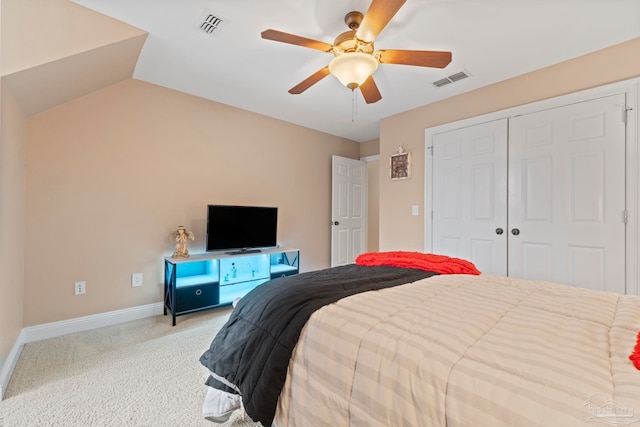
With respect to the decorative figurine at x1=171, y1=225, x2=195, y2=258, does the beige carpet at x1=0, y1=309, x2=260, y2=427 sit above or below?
below

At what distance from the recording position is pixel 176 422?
1481 mm

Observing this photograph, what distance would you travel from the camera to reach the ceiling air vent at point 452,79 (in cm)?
274

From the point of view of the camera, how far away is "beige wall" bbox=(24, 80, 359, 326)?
2.47m

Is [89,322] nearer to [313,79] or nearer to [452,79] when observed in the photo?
[313,79]

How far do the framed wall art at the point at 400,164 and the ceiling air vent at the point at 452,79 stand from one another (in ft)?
2.94

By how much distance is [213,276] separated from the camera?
3133mm

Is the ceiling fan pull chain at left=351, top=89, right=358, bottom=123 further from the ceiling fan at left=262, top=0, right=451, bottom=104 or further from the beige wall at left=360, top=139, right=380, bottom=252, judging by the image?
the beige wall at left=360, top=139, right=380, bottom=252

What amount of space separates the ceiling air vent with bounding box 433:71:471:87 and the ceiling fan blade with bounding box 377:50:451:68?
1.05 meters

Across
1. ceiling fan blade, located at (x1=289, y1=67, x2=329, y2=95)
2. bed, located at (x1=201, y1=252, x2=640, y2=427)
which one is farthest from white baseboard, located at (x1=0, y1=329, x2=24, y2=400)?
ceiling fan blade, located at (x1=289, y1=67, x2=329, y2=95)

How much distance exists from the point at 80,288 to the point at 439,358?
310 centimetres

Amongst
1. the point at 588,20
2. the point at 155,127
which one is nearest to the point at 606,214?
the point at 588,20

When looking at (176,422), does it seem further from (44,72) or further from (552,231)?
(552,231)

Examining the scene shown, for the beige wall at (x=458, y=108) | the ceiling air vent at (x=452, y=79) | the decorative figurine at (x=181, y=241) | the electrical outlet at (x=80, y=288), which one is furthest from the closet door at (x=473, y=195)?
the electrical outlet at (x=80, y=288)

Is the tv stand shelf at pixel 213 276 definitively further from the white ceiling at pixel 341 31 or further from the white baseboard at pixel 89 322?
the white ceiling at pixel 341 31
